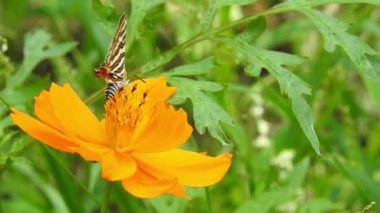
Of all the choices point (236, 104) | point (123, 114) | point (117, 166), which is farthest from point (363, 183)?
point (117, 166)

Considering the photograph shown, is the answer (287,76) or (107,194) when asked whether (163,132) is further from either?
(287,76)

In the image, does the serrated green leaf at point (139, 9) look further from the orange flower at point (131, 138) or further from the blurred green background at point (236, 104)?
the orange flower at point (131, 138)

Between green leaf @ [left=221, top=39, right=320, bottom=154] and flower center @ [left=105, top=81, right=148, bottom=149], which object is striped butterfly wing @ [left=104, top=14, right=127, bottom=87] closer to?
flower center @ [left=105, top=81, right=148, bottom=149]

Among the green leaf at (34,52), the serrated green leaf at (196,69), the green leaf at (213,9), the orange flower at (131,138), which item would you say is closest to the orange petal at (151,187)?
the orange flower at (131,138)

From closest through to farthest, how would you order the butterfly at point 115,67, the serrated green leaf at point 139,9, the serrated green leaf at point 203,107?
the butterfly at point 115,67 → the serrated green leaf at point 203,107 → the serrated green leaf at point 139,9

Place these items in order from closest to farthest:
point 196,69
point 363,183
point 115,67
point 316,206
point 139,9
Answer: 1. point 115,67
2. point 196,69
3. point 139,9
4. point 316,206
5. point 363,183

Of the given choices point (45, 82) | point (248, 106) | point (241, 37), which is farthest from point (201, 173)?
point (248, 106)

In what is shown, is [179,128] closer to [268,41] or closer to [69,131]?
[69,131]

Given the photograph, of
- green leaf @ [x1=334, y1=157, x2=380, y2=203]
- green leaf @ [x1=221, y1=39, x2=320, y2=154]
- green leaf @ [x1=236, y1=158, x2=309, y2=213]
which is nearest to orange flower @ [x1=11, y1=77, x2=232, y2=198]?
green leaf @ [x1=221, y1=39, x2=320, y2=154]
